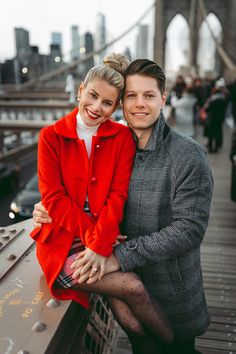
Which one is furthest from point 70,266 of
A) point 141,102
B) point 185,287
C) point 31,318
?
point 141,102

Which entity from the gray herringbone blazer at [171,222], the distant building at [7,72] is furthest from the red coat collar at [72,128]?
the distant building at [7,72]

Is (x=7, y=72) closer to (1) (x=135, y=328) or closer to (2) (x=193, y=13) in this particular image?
(2) (x=193, y=13)

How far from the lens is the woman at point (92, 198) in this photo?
1383 mm

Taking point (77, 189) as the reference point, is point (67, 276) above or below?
below

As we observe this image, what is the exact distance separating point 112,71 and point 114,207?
A: 0.52m

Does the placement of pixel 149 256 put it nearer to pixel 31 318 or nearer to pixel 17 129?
pixel 31 318

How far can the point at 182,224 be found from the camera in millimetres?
1436

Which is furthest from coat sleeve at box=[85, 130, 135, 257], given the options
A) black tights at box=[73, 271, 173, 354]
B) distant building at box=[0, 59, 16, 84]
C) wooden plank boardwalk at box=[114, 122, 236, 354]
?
distant building at box=[0, 59, 16, 84]

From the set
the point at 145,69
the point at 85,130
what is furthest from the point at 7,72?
the point at 145,69

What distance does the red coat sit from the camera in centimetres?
142

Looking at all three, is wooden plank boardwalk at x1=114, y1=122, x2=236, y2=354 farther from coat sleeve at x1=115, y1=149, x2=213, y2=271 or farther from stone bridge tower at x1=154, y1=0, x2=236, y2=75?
stone bridge tower at x1=154, y1=0, x2=236, y2=75

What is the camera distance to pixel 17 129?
15.8m

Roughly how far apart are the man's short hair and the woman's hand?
689 millimetres

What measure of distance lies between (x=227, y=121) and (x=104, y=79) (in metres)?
11.3
